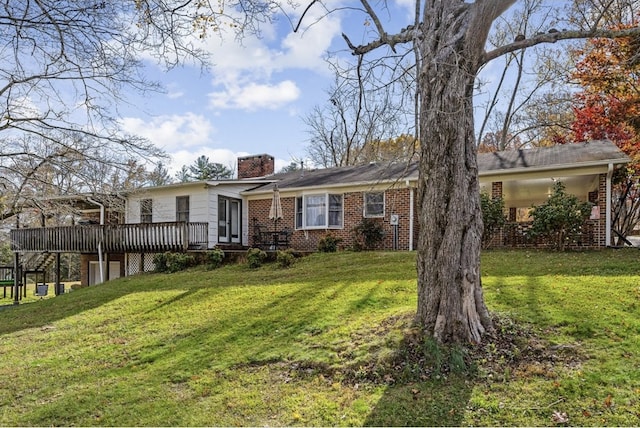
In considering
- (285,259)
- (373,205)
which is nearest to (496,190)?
(373,205)

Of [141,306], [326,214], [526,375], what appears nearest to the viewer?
[526,375]

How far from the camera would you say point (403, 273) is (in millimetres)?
9555

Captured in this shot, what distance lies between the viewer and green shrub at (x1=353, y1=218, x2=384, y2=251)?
1498 cm

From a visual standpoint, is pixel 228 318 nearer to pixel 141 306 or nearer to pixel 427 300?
pixel 141 306

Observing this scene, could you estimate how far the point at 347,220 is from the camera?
16.0 metres

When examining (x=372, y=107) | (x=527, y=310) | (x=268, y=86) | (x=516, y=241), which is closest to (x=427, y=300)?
(x=527, y=310)

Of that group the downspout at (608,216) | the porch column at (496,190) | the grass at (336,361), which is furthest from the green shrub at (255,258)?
the downspout at (608,216)

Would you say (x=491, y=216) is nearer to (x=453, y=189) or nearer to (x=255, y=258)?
(x=255, y=258)

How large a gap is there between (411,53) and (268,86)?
5.91 meters

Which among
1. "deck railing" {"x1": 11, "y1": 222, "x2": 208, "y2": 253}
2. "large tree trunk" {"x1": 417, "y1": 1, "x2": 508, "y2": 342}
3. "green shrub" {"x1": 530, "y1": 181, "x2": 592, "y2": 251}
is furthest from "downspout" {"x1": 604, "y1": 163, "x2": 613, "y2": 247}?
"deck railing" {"x1": 11, "y1": 222, "x2": 208, "y2": 253}

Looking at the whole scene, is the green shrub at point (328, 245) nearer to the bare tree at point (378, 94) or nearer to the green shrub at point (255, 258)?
the green shrub at point (255, 258)

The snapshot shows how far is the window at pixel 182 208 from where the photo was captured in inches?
695

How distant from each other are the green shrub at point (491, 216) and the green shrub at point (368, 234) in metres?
3.43

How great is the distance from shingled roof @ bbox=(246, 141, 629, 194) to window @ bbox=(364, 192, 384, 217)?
61 centimetres
